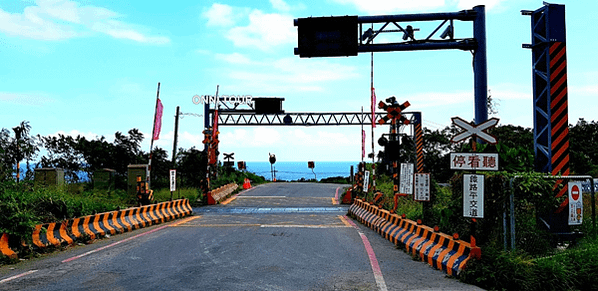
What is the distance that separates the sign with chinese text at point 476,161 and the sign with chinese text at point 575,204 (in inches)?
83.2

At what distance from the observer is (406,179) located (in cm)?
1423

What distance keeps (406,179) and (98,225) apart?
8.10 metres

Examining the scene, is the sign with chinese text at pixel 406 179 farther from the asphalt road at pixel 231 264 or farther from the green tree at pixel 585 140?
the green tree at pixel 585 140

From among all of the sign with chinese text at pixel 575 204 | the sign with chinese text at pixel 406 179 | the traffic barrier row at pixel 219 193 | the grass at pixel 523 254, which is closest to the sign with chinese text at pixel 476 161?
the grass at pixel 523 254

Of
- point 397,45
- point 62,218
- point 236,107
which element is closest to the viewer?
point 62,218

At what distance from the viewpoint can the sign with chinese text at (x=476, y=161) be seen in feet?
29.5

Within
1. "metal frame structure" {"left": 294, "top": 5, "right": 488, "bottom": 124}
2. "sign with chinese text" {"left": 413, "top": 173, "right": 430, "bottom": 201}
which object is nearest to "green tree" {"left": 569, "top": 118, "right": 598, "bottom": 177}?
"metal frame structure" {"left": 294, "top": 5, "right": 488, "bottom": 124}

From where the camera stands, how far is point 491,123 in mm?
9406

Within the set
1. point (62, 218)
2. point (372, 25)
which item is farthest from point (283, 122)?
point (62, 218)

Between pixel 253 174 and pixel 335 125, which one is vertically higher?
pixel 335 125

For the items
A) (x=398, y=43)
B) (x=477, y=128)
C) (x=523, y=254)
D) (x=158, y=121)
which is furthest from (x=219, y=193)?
(x=523, y=254)

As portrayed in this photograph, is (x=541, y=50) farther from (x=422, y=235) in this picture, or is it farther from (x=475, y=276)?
(x=475, y=276)

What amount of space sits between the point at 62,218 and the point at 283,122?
126 feet

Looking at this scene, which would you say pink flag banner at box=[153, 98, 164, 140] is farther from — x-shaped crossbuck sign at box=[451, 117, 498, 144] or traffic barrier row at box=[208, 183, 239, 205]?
x-shaped crossbuck sign at box=[451, 117, 498, 144]
